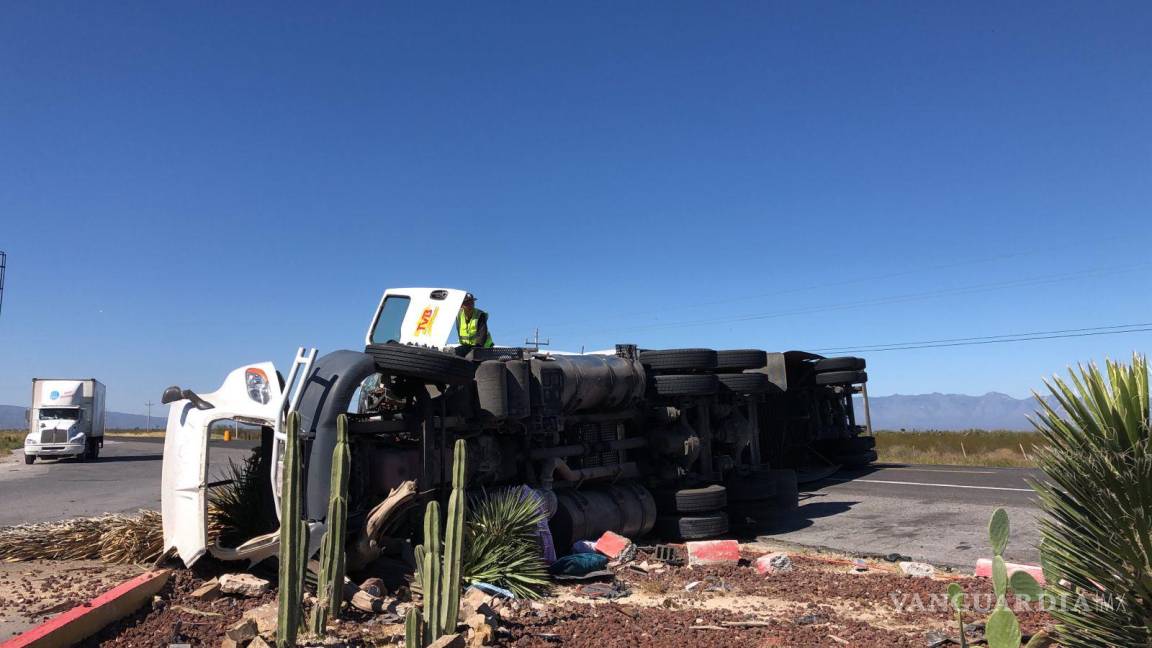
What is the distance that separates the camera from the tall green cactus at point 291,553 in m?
4.59

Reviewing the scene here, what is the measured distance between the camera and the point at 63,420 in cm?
2766

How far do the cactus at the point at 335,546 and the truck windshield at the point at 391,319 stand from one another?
4159 mm

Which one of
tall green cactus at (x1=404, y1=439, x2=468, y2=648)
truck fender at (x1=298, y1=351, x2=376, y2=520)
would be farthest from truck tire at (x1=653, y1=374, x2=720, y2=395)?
tall green cactus at (x1=404, y1=439, x2=468, y2=648)

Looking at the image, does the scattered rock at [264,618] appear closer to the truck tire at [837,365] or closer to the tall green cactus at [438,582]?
the tall green cactus at [438,582]

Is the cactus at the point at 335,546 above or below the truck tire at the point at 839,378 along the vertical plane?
below

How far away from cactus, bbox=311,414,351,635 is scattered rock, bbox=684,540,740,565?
4101mm

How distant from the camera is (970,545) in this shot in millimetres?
8852

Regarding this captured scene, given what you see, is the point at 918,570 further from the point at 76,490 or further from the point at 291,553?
the point at 76,490

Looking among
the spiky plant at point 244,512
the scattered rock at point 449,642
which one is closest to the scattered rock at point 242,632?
the scattered rock at point 449,642

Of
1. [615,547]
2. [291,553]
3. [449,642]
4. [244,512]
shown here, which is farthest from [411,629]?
[615,547]

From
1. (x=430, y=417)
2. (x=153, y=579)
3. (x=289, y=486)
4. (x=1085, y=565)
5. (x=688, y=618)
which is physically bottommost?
(x=688, y=618)

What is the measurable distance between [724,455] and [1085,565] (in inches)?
323

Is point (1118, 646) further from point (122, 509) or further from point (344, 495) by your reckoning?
point (122, 509)

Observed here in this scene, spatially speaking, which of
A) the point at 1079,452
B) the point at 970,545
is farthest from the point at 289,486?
the point at 970,545
